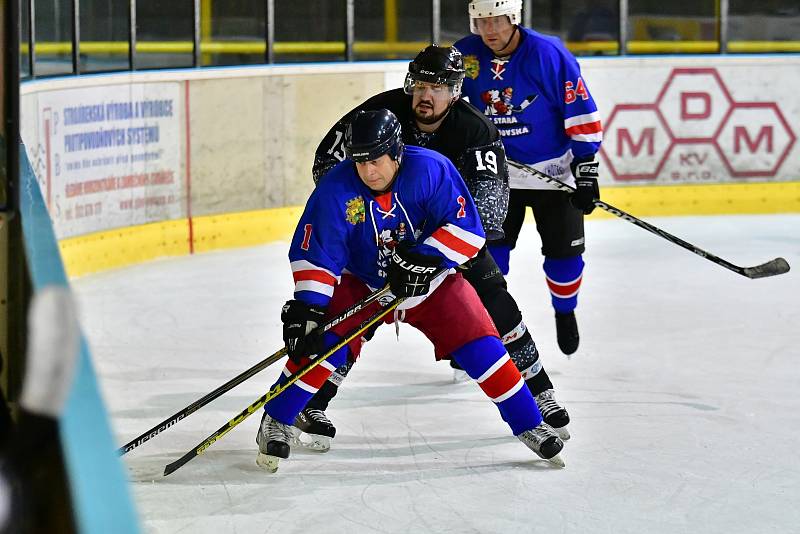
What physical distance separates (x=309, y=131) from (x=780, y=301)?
8.53ft

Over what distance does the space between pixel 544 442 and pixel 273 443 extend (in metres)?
0.61

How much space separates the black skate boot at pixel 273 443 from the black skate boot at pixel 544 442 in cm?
53

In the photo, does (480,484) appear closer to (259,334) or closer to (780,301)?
(259,334)

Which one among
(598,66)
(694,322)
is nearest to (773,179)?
(598,66)

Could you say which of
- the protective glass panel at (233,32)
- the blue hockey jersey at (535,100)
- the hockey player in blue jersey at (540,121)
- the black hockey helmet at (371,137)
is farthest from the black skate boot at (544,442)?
the protective glass panel at (233,32)

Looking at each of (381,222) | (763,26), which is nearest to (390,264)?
(381,222)

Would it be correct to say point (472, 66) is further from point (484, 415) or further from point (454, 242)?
point (454, 242)

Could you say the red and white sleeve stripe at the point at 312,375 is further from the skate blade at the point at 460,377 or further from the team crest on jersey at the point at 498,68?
the team crest on jersey at the point at 498,68

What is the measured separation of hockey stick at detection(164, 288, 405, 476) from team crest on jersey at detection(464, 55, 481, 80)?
1.25m

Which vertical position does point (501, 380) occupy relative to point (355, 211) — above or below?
below

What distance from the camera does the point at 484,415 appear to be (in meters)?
3.78

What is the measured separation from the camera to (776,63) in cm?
788

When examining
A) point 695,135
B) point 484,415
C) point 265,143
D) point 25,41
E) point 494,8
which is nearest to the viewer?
point 484,415

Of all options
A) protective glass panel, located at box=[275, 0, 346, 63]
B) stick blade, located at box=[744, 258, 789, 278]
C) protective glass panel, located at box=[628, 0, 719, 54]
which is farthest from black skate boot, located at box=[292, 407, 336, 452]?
protective glass panel, located at box=[628, 0, 719, 54]
